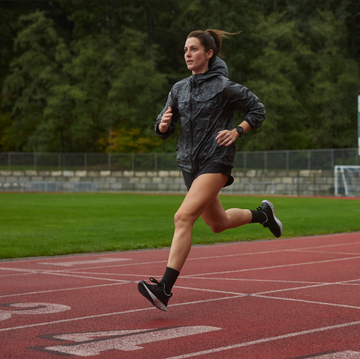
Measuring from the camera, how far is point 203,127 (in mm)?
5684

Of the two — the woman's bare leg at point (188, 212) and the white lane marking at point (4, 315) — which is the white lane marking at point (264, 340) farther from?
the white lane marking at point (4, 315)

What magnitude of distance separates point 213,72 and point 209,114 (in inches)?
17.3

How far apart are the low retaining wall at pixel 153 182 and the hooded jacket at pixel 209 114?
36.7 metres

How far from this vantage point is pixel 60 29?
70062 millimetres

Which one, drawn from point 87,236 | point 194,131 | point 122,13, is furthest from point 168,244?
point 122,13

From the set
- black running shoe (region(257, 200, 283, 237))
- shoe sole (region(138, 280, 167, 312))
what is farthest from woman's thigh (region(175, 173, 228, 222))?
black running shoe (region(257, 200, 283, 237))

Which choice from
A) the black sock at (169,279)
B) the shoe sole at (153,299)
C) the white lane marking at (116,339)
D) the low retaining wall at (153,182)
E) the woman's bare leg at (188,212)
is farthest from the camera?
the low retaining wall at (153,182)

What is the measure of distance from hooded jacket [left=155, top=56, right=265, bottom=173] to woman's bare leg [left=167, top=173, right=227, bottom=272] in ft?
0.68

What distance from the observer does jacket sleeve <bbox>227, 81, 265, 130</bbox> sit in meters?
5.75

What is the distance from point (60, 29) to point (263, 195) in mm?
37030

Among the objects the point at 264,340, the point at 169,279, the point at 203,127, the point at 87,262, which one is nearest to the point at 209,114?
the point at 203,127

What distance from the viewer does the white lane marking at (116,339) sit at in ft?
13.8

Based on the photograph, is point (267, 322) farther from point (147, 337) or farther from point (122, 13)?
point (122, 13)

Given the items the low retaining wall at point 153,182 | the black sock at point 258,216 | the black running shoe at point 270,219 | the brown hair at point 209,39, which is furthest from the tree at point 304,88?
the brown hair at point 209,39
